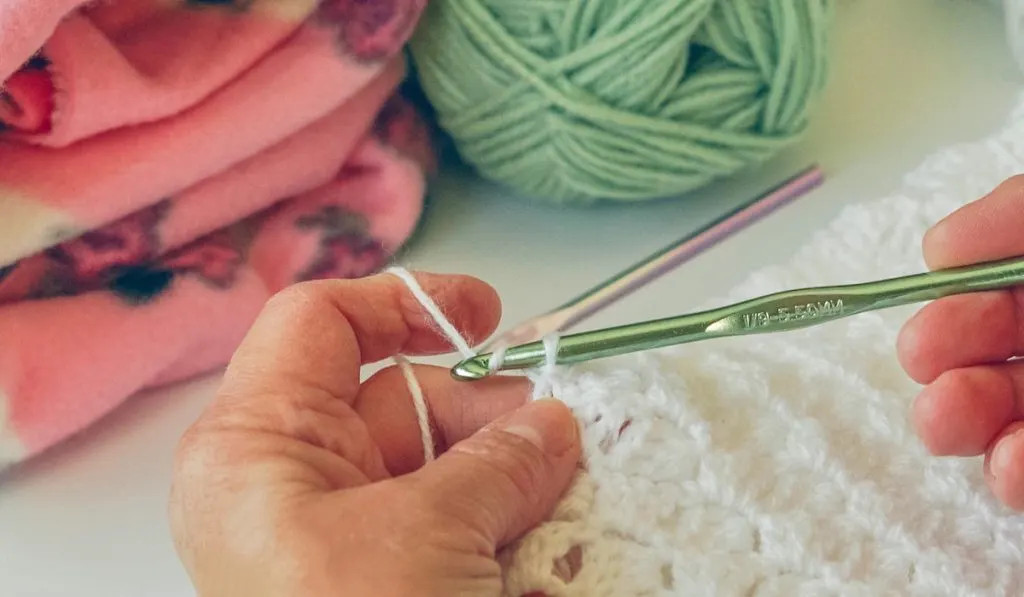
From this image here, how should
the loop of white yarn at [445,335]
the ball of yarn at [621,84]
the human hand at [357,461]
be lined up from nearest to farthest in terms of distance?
1. the human hand at [357,461]
2. the loop of white yarn at [445,335]
3. the ball of yarn at [621,84]

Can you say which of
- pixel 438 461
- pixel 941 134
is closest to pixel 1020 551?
pixel 438 461

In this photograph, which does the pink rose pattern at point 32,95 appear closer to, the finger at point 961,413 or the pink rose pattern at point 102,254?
the pink rose pattern at point 102,254

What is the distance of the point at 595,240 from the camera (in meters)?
0.63

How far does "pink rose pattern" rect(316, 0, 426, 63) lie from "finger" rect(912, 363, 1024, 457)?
34 cm

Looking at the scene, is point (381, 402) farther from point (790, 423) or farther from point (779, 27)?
point (779, 27)

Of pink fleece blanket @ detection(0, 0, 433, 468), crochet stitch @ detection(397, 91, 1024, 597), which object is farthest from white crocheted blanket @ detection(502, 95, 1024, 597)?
pink fleece blanket @ detection(0, 0, 433, 468)

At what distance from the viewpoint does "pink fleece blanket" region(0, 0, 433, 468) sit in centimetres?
48

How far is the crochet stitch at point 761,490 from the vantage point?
1.25 ft

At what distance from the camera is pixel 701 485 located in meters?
0.40

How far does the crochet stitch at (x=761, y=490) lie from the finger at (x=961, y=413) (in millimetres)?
37

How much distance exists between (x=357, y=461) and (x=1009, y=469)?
0.25m

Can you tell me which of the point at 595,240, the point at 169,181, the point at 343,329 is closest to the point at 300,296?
the point at 343,329

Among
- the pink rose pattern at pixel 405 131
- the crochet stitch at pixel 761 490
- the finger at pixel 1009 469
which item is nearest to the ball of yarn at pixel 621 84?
the pink rose pattern at pixel 405 131

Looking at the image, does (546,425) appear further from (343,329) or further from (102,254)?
(102,254)
